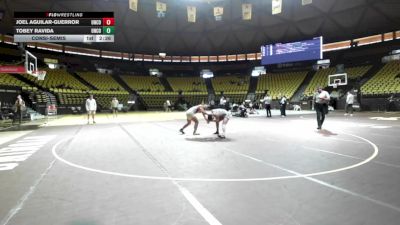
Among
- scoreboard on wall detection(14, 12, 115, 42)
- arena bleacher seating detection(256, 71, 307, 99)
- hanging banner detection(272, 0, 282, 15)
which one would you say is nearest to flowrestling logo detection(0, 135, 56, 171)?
scoreboard on wall detection(14, 12, 115, 42)

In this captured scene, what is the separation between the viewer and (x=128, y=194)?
181 inches

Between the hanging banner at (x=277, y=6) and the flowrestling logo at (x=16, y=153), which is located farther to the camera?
the hanging banner at (x=277, y=6)

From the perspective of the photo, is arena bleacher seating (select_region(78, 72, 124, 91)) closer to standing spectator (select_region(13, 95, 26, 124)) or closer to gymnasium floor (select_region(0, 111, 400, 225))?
standing spectator (select_region(13, 95, 26, 124))

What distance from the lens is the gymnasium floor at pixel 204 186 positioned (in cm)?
366

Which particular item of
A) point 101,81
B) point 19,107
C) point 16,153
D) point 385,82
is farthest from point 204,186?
point 101,81

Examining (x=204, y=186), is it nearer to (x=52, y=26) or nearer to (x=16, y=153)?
(x=16, y=153)

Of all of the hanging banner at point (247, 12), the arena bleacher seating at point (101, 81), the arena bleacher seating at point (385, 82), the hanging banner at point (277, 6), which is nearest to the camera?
the hanging banner at point (277, 6)

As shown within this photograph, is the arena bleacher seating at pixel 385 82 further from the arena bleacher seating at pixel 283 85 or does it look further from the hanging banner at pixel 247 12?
the hanging banner at pixel 247 12

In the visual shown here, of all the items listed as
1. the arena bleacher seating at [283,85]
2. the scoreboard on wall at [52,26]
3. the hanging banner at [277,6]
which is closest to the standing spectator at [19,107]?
the scoreboard on wall at [52,26]

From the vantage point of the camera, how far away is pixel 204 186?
500cm

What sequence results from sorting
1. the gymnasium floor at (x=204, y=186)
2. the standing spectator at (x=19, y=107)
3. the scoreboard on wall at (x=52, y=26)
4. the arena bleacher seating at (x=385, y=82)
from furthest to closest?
1. the arena bleacher seating at (x=385, y=82)
2. the standing spectator at (x=19, y=107)
3. the scoreboard on wall at (x=52, y=26)
4. the gymnasium floor at (x=204, y=186)

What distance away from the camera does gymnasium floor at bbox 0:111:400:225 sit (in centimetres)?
366

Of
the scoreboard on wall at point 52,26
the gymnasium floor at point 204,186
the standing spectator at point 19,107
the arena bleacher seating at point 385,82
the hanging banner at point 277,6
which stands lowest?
the gymnasium floor at point 204,186

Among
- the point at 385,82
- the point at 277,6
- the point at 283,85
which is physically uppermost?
Answer: the point at 277,6
